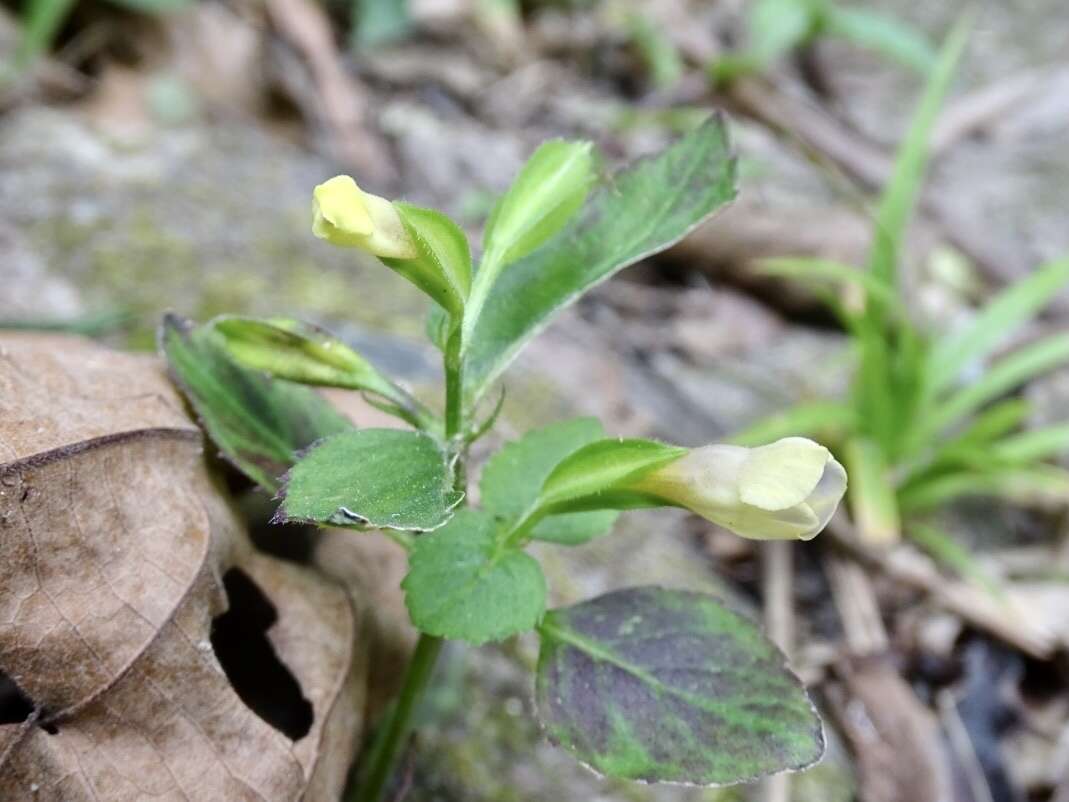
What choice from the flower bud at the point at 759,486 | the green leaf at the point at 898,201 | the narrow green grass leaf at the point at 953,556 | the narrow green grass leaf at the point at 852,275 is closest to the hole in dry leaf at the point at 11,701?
the flower bud at the point at 759,486

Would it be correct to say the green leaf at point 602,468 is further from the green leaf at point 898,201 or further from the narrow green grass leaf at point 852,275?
the green leaf at point 898,201

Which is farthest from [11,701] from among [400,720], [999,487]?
[999,487]

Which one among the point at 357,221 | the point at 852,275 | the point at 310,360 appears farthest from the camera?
the point at 852,275

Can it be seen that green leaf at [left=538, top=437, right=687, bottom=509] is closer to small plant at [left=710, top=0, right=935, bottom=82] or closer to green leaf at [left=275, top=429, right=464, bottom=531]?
green leaf at [left=275, top=429, right=464, bottom=531]

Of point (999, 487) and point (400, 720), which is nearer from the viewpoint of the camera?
point (400, 720)

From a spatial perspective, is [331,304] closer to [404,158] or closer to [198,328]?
[198,328]

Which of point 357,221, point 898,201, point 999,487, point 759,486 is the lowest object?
point 999,487

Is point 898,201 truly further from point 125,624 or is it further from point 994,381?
point 125,624
